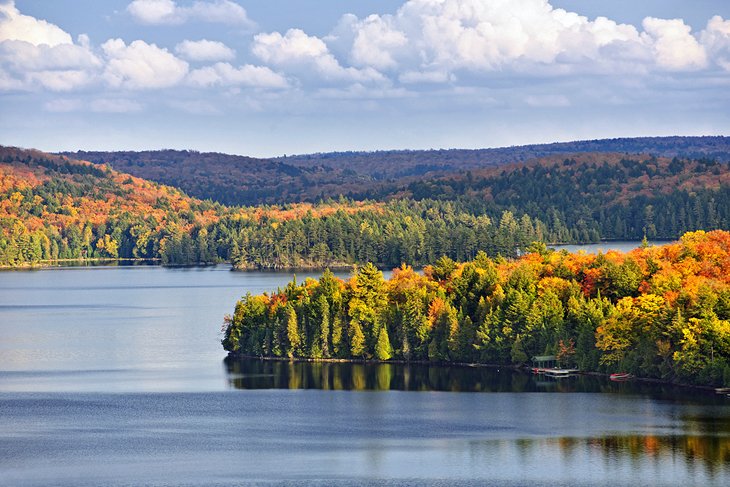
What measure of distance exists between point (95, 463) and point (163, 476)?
15.8 feet

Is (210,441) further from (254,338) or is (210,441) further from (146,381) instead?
(254,338)

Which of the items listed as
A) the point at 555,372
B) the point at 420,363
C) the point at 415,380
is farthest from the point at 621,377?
the point at 420,363

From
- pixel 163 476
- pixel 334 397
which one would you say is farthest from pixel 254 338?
pixel 163 476

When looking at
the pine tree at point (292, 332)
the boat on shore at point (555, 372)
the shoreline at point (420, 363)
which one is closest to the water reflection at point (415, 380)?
the shoreline at point (420, 363)

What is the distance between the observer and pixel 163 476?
6394 centimetres

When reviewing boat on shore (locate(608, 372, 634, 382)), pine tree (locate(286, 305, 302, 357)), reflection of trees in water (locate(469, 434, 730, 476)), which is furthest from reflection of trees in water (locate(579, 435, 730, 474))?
pine tree (locate(286, 305, 302, 357))

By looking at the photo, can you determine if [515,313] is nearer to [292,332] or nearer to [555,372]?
[555,372]

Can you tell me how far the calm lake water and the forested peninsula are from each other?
2.31m

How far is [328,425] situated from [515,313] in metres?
24.1

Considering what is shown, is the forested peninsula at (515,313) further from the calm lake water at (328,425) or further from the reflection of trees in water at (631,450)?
the reflection of trees in water at (631,450)

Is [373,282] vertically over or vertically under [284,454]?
over

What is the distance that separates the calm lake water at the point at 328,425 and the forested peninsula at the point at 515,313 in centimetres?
231

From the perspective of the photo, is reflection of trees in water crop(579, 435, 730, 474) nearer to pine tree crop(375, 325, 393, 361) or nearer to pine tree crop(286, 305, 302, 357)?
pine tree crop(375, 325, 393, 361)

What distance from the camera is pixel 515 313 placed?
9631 centimetres
